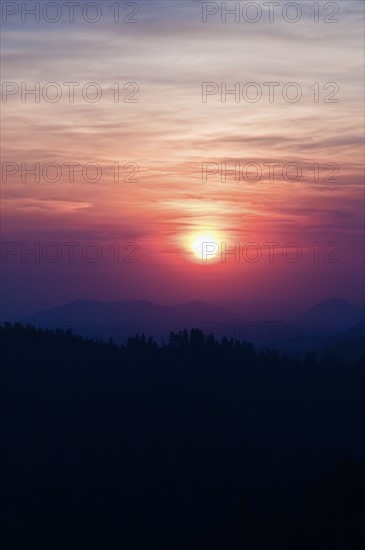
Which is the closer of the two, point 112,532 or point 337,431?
point 112,532

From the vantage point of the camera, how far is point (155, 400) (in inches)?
7180

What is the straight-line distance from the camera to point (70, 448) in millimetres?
168000

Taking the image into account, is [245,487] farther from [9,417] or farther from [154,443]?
[9,417]

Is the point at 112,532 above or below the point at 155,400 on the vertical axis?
below

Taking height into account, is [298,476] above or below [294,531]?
below

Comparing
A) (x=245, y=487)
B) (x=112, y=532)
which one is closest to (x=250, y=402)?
(x=245, y=487)

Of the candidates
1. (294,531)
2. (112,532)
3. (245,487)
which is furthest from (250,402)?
(294,531)

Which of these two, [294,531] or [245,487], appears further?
[245,487]

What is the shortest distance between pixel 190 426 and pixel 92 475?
80.8ft

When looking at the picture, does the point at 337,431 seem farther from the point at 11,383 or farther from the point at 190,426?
the point at 11,383

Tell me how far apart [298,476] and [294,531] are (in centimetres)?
8675

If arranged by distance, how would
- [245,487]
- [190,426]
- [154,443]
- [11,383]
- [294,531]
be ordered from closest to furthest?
[294,531] → [245,487] → [154,443] → [190,426] → [11,383]

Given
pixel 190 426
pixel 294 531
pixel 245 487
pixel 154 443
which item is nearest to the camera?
pixel 294 531

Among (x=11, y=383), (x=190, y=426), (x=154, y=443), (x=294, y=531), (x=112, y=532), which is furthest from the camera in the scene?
(x=11, y=383)
